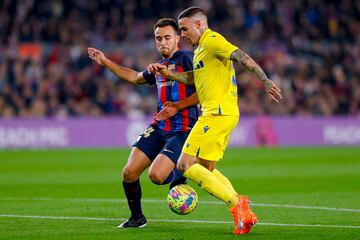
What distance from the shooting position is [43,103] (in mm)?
25812

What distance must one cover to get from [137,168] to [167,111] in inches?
28.7

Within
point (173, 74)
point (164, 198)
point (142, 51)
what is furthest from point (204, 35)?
point (142, 51)

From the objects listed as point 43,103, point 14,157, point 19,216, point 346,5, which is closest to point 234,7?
point 346,5

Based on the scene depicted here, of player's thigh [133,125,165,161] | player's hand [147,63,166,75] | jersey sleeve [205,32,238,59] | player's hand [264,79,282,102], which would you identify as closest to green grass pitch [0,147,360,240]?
player's thigh [133,125,165,161]

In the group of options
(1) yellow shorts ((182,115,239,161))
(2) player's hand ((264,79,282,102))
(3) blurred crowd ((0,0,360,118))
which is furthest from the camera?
(3) blurred crowd ((0,0,360,118))

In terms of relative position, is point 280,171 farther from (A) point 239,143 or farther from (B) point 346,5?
(B) point 346,5

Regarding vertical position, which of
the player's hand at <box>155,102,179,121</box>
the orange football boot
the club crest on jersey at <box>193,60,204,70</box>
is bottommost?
→ the orange football boot

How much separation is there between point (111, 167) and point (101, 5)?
462 inches

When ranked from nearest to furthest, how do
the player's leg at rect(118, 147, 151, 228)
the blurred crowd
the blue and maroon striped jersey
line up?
the player's leg at rect(118, 147, 151, 228) → the blue and maroon striped jersey → the blurred crowd

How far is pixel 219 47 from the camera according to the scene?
346 inches

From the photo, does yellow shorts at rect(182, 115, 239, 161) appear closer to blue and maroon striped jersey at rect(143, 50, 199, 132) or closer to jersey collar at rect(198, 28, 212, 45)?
jersey collar at rect(198, 28, 212, 45)

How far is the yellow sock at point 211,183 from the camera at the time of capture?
8.75m

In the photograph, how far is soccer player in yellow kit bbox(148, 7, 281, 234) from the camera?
8.75 metres

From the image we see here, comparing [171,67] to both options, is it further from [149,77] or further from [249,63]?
[249,63]
